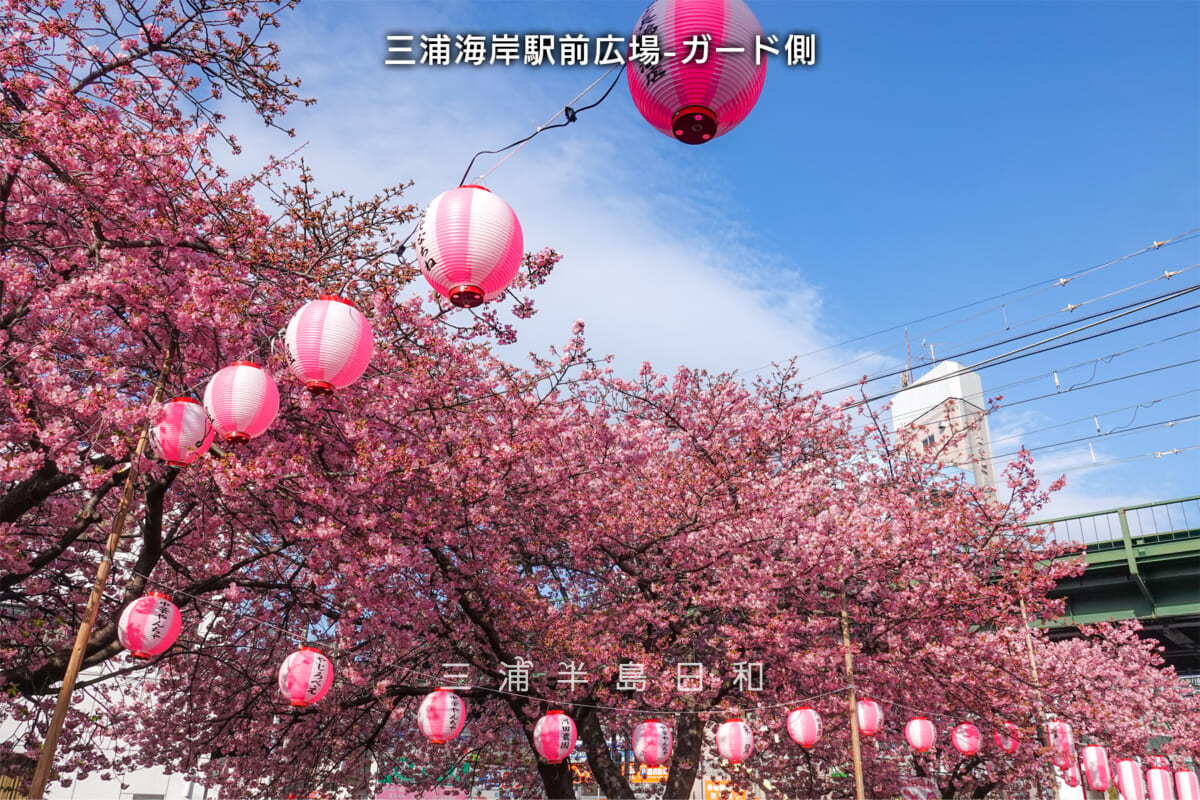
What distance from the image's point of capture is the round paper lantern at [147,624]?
7.89m

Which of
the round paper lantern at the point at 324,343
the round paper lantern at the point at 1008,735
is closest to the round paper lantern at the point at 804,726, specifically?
the round paper lantern at the point at 1008,735

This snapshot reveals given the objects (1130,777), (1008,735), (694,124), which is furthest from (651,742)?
(1130,777)

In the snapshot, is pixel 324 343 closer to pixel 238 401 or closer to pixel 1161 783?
pixel 238 401

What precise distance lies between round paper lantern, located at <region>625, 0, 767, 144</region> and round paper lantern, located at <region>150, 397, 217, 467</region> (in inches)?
222

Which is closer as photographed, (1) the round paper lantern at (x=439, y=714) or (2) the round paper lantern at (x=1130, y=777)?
(1) the round paper lantern at (x=439, y=714)

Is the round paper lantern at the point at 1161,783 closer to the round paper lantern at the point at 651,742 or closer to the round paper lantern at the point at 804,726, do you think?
the round paper lantern at the point at 804,726

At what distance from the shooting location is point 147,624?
7938 mm

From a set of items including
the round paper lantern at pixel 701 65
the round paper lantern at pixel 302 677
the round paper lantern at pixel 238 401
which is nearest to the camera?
the round paper lantern at pixel 701 65

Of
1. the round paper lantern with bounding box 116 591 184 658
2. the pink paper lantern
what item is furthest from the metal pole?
the pink paper lantern

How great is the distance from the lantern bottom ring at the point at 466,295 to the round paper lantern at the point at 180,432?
11.3ft

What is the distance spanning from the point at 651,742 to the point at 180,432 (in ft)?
27.6

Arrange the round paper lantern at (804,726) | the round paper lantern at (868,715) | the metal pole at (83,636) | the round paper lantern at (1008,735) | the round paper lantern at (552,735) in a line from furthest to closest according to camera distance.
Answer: the round paper lantern at (1008,735) → the round paper lantern at (868,715) → the round paper lantern at (804,726) → the round paper lantern at (552,735) → the metal pole at (83,636)

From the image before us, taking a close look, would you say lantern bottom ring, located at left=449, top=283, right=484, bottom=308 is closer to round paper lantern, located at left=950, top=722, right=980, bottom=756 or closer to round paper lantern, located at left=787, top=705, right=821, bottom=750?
round paper lantern, located at left=787, top=705, right=821, bottom=750

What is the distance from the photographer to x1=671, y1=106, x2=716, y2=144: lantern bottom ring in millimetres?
4555
